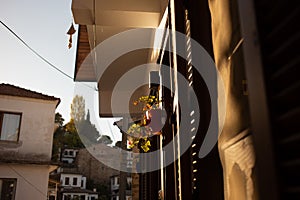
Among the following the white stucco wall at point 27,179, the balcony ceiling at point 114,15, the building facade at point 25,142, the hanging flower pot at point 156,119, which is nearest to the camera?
the hanging flower pot at point 156,119

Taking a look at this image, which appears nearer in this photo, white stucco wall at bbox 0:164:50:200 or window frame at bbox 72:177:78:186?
white stucco wall at bbox 0:164:50:200

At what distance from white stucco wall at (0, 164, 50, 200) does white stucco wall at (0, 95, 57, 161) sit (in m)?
0.64

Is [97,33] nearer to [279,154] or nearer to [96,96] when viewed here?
[96,96]

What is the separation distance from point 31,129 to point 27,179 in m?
2.67

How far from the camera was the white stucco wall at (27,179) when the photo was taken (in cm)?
1386

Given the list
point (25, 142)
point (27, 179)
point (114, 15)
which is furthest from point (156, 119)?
point (25, 142)

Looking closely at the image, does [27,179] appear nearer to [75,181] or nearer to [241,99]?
[241,99]

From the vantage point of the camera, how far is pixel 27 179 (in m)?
14.2

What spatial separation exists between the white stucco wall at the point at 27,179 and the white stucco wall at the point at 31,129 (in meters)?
0.64

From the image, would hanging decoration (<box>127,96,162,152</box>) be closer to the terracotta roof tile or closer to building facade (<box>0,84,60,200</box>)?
building facade (<box>0,84,60,200</box>)

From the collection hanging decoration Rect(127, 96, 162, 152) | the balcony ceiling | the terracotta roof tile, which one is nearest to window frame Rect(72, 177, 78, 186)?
the terracotta roof tile

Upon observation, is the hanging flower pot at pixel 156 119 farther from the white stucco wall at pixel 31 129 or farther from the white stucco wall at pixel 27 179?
the white stucco wall at pixel 31 129

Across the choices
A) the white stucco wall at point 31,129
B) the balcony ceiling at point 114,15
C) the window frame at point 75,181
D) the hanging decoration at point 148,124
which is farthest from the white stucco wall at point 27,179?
the window frame at point 75,181

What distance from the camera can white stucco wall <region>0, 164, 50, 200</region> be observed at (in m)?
13.9
